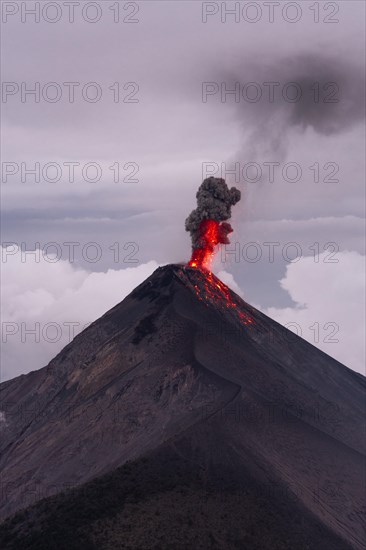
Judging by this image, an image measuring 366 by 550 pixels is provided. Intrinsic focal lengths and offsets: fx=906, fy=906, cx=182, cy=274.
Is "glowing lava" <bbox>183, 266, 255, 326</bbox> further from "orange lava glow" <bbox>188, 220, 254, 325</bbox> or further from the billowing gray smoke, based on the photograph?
the billowing gray smoke

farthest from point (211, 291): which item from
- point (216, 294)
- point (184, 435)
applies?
point (184, 435)

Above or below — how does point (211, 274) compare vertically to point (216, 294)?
above

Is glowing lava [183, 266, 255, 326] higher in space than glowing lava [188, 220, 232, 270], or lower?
lower

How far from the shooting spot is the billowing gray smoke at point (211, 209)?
184 meters

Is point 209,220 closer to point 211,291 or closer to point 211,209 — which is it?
point 211,209

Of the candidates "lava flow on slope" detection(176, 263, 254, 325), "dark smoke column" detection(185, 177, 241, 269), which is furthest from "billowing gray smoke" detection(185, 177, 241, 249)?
"lava flow on slope" detection(176, 263, 254, 325)

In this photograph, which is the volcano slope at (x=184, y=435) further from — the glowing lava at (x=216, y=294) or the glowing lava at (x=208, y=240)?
the glowing lava at (x=208, y=240)

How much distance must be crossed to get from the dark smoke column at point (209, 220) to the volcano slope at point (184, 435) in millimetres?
5753

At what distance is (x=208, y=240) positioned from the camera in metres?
185

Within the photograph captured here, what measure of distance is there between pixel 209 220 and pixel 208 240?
408 centimetres

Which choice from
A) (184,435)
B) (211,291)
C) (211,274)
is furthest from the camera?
(211,274)

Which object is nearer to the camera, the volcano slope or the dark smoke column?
the volcano slope

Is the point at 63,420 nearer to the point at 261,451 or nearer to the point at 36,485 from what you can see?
the point at 36,485

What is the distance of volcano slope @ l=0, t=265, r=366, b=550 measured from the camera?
103 metres
